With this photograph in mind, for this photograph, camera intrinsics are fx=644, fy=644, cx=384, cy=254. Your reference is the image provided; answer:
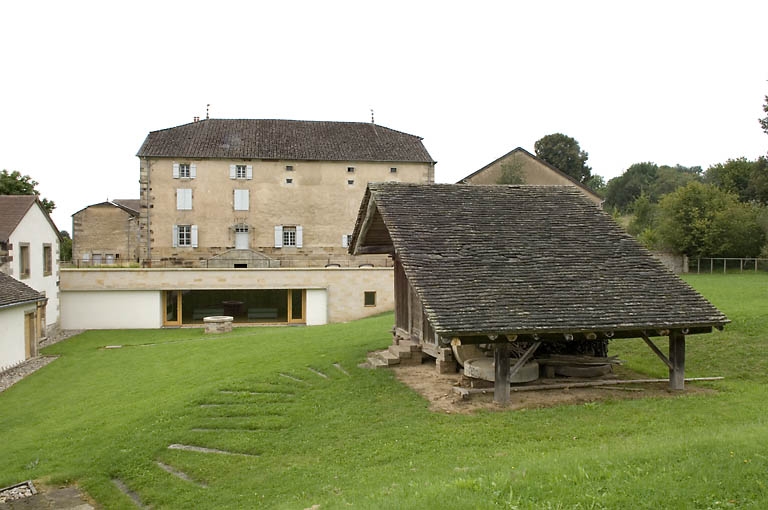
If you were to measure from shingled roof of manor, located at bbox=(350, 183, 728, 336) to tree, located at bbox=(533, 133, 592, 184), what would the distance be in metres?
64.6

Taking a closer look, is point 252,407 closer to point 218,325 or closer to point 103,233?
point 218,325

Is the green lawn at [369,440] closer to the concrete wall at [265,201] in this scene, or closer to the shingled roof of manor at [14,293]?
the shingled roof of manor at [14,293]

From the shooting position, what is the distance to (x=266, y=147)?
43594 mm

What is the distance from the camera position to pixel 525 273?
42.1 feet

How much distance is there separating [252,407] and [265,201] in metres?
31.3

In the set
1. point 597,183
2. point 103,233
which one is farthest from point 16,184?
point 597,183

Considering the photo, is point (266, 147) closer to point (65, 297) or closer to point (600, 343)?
point (65, 297)

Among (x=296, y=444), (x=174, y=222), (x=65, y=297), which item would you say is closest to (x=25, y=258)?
(x=65, y=297)

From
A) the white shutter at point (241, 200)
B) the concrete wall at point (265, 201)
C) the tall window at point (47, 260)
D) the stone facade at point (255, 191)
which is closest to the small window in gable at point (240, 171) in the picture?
the stone facade at point (255, 191)

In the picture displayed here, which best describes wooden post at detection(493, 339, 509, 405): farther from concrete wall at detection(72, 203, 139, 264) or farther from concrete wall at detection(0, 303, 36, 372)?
concrete wall at detection(72, 203, 139, 264)

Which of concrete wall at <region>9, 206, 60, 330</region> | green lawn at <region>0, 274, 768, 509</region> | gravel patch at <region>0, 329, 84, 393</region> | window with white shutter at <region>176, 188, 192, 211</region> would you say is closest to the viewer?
green lawn at <region>0, 274, 768, 509</region>

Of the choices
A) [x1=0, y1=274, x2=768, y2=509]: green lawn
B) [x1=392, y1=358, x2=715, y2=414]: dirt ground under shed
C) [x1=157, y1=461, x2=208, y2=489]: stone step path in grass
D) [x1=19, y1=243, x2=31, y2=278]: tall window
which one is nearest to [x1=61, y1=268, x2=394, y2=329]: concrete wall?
[x1=19, y1=243, x2=31, y2=278]: tall window

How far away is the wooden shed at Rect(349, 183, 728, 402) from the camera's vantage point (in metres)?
11.6

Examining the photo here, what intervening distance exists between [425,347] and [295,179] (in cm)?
2929
